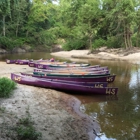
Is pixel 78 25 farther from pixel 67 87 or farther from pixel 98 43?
pixel 67 87

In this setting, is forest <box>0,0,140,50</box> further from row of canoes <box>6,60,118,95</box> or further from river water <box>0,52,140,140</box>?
river water <box>0,52,140,140</box>

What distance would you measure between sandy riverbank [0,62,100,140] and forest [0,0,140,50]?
20.9 metres

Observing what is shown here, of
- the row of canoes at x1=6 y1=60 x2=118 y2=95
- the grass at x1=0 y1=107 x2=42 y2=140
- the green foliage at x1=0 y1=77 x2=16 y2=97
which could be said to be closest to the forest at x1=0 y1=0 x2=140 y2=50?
the row of canoes at x1=6 y1=60 x2=118 y2=95

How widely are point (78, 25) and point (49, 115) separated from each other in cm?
3258

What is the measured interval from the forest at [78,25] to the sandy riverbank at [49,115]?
20.9 m

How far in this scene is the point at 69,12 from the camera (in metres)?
40.6

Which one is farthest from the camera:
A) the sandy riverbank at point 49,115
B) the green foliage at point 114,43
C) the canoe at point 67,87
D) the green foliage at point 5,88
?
the green foliage at point 114,43

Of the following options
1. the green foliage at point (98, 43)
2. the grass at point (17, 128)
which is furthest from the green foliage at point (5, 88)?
the green foliage at point (98, 43)

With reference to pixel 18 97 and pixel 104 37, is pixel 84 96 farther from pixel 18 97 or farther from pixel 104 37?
pixel 104 37

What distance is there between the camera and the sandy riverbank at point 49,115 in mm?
5332

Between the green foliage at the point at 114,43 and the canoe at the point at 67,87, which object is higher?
the green foliage at the point at 114,43

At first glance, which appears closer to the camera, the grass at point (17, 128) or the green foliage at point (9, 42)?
the grass at point (17, 128)

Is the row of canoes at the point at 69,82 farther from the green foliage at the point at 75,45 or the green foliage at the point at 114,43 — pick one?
the green foliage at the point at 75,45

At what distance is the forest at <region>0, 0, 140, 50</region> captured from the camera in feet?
102
